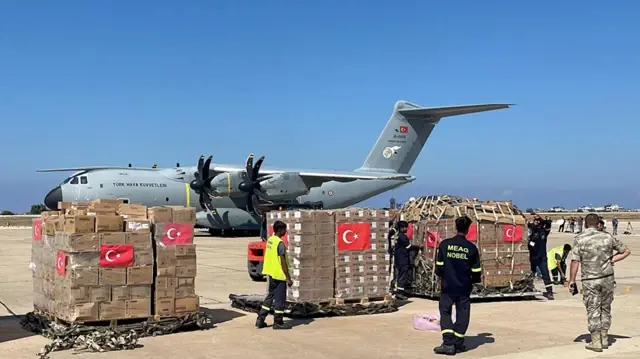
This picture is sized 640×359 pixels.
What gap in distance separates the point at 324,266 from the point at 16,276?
885 centimetres

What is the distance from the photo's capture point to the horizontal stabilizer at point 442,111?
28.9 metres

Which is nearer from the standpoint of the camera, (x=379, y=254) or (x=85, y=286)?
(x=85, y=286)

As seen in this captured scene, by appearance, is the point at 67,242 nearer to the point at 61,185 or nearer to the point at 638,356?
the point at 638,356

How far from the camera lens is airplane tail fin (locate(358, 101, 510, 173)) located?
3241 cm

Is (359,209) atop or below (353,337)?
atop

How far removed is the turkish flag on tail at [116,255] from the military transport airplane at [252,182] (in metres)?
19.0

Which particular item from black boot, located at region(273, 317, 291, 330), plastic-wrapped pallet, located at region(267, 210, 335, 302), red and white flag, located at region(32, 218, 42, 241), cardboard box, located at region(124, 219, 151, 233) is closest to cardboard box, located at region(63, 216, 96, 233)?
cardboard box, located at region(124, 219, 151, 233)

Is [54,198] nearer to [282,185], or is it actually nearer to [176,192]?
[176,192]

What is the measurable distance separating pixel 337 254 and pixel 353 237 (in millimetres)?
392

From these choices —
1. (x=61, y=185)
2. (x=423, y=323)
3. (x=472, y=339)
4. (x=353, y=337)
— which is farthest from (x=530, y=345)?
(x=61, y=185)

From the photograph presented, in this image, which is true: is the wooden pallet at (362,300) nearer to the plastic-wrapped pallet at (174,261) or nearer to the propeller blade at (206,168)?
the plastic-wrapped pallet at (174,261)

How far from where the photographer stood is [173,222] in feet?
29.3

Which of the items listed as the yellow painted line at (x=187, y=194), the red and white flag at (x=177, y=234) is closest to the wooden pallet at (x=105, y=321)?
the red and white flag at (x=177, y=234)

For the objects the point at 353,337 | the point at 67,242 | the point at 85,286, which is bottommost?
the point at 353,337
